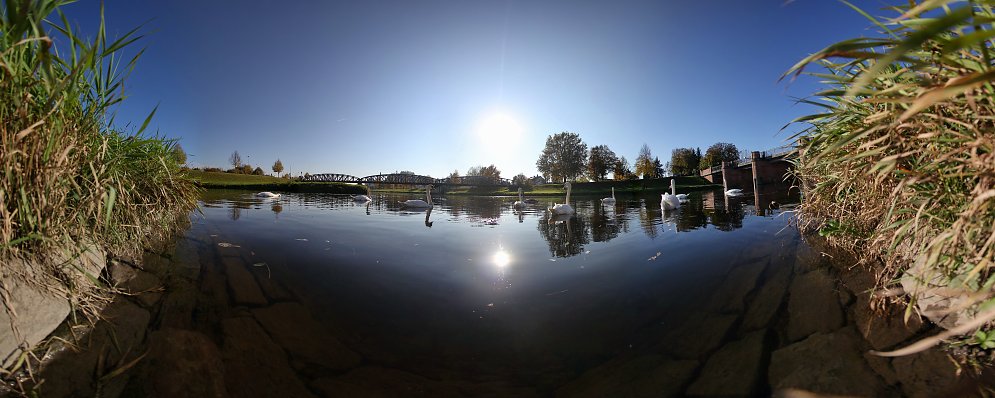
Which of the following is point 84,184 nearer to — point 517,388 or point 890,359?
point 517,388

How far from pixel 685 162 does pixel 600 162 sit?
2213 cm

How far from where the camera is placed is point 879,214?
8.89 ft

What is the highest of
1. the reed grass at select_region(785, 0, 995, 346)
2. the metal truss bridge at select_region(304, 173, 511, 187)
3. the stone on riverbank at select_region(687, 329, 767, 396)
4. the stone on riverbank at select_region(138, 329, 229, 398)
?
the metal truss bridge at select_region(304, 173, 511, 187)

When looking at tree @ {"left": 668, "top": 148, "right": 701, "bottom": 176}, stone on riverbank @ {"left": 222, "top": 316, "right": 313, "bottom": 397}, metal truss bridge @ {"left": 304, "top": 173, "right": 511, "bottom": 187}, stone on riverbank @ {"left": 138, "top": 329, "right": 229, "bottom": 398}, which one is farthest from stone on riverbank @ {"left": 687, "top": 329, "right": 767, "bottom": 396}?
tree @ {"left": 668, "top": 148, "right": 701, "bottom": 176}

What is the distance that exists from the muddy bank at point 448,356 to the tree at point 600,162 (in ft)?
244

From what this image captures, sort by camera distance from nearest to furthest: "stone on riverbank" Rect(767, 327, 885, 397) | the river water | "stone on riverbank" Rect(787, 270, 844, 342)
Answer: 1. "stone on riverbank" Rect(767, 327, 885, 397)
2. the river water
3. "stone on riverbank" Rect(787, 270, 844, 342)

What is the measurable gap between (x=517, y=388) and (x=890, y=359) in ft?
6.91

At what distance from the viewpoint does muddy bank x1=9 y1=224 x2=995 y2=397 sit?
1.86m

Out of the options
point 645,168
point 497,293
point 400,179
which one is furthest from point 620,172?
point 497,293

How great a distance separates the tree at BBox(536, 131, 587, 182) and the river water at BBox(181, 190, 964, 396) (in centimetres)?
7388

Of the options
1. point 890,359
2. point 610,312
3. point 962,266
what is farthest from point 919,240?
point 610,312

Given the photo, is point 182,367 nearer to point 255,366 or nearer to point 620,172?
point 255,366

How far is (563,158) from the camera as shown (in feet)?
258

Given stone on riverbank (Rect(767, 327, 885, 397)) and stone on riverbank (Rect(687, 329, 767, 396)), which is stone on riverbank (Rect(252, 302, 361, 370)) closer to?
stone on riverbank (Rect(687, 329, 767, 396))
